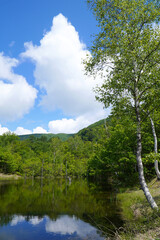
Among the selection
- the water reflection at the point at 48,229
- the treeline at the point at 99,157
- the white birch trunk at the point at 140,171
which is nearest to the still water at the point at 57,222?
the water reflection at the point at 48,229

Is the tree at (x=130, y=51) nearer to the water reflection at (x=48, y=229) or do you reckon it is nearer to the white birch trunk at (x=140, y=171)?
the white birch trunk at (x=140, y=171)

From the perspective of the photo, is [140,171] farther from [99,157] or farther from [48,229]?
[99,157]

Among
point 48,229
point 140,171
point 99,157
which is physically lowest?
point 48,229

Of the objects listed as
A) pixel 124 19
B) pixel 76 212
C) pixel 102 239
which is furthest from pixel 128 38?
pixel 76 212

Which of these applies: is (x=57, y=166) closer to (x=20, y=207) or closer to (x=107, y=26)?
(x=20, y=207)

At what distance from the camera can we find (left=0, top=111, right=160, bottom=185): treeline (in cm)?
2692

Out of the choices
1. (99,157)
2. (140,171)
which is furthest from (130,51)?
(99,157)

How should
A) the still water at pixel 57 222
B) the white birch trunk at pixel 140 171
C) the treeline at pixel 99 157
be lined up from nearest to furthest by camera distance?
the white birch trunk at pixel 140 171, the still water at pixel 57 222, the treeline at pixel 99 157

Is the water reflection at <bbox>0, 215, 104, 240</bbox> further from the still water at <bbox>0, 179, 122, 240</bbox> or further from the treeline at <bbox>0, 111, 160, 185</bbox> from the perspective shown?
the treeline at <bbox>0, 111, 160, 185</bbox>

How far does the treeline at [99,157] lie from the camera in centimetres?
2692

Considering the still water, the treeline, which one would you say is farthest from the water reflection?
the treeline

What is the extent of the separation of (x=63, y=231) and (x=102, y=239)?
4.00 meters

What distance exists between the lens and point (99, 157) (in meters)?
49.5

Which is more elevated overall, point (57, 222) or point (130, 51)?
point (130, 51)
